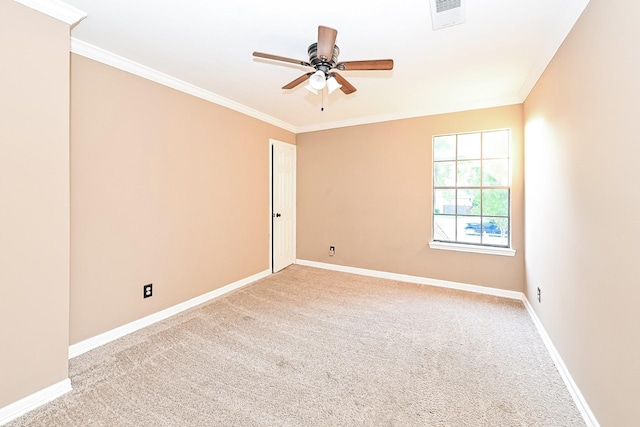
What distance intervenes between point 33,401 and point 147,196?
1.65 m

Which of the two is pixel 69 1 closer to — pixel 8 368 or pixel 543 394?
pixel 8 368

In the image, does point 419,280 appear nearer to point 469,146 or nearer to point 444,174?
point 444,174

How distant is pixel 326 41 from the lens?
1724 millimetres

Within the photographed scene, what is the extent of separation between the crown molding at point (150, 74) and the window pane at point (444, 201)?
2.85m

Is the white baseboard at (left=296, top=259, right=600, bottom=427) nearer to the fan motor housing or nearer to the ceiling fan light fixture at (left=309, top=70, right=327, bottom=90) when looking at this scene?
the ceiling fan light fixture at (left=309, top=70, right=327, bottom=90)

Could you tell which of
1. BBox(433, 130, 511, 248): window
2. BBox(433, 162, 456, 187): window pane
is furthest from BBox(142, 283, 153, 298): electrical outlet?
BBox(433, 162, 456, 187): window pane

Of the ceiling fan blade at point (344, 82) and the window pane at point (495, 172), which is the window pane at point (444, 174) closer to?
the window pane at point (495, 172)

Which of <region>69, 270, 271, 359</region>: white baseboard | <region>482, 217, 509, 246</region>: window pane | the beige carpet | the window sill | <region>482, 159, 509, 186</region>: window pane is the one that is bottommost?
the beige carpet

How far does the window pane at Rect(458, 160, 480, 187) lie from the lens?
141 inches

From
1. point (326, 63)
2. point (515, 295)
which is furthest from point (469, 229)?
point (326, 63)

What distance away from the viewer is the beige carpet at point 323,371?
5.18 feet

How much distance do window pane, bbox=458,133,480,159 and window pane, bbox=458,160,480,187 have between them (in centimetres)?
8

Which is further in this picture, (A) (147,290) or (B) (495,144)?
(B) (495,144)

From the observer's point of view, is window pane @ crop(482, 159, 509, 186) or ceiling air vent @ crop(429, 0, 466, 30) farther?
window pane @ crop(482, 159, 509, 186)
